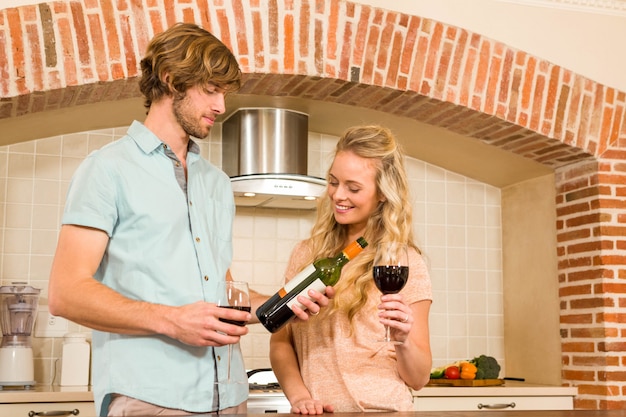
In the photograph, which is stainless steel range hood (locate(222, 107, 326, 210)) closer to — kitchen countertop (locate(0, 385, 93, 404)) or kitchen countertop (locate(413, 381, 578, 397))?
kitchen countertop (locate(413, 381, 578, 397))

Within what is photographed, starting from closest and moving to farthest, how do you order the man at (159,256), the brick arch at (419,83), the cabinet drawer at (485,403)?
1. the man at (159,256)
2. the brick arch at (419,83)
3. the cabinet drawer at (485,403)

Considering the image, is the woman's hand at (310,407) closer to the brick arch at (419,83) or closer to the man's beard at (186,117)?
the man's beard at (186,117)

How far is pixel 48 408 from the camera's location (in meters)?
3.66

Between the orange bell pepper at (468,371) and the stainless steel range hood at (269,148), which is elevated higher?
the stainless steel range hood at (269,148)

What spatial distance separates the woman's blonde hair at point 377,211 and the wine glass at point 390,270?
24cm

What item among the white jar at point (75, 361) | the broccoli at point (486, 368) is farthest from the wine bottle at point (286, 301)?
the broccoli at point (486, 368)

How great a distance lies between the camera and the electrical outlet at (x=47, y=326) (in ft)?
14.1


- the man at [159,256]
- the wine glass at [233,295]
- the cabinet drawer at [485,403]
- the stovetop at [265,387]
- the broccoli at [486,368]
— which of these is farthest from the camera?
the broccoli at [486,368]

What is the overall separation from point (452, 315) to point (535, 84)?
1500 mm

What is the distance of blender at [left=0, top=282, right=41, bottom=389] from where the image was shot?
394 cm

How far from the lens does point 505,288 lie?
204 inches

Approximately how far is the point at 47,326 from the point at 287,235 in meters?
1.37

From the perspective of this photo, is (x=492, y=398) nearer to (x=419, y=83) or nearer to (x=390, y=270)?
(x=419, y=83)

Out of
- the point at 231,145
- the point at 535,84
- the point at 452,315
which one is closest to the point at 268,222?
the point at 231,145
